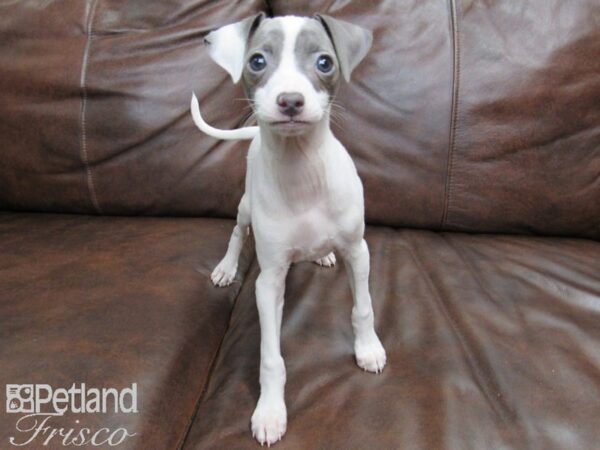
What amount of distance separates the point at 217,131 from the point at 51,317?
0.58 meters

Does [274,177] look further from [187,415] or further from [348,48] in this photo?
[187,415]

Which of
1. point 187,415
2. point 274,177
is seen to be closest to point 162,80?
point 274,177

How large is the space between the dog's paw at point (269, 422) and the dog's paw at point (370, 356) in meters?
0.18

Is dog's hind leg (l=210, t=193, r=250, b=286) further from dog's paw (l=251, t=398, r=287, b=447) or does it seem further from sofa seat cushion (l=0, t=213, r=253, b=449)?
dog's paw (l=251, t=398, r=287, b=447)

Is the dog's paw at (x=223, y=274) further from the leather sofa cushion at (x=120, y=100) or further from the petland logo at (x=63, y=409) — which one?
the petland logo at (x=63, y=409)

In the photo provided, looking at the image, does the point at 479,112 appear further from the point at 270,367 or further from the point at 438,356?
the point at 270,367

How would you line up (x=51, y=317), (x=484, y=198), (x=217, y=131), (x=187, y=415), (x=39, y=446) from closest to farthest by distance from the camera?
(x=39, y=446) < (x=187, y=415) < (x=51, y=317) < (x=217, y=131) < (x=484, y=198)

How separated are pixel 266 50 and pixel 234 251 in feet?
1.83

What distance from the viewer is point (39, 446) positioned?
2.44 ft

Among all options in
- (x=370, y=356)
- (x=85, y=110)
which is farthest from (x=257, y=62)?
(x=85, y=110)

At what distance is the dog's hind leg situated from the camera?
1.22 m

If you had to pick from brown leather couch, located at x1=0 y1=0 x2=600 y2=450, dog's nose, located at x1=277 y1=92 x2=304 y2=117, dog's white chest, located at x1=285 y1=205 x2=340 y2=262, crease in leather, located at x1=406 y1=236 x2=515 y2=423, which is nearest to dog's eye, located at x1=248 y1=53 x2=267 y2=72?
dog's nose, located at x1=277 y1=92 x2=304 y2=117

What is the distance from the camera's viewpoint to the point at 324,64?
87 cm

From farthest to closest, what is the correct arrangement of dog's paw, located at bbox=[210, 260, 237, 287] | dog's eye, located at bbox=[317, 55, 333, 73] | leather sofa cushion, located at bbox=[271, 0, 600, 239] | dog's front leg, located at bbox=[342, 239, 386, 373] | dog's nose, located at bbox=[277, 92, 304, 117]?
leather sofa cushion, located at bbox=[271, 0, 600, 239]
dog's paw, located at bbox=[210, 260, 237, 287]
dog's front leg, located at bbox=[342, 239, 386, 373]
dog's eye, located at bbox=[317, 55, 333, 73]
dog's nose, located at bbox=[277, 92, 304, 117]
